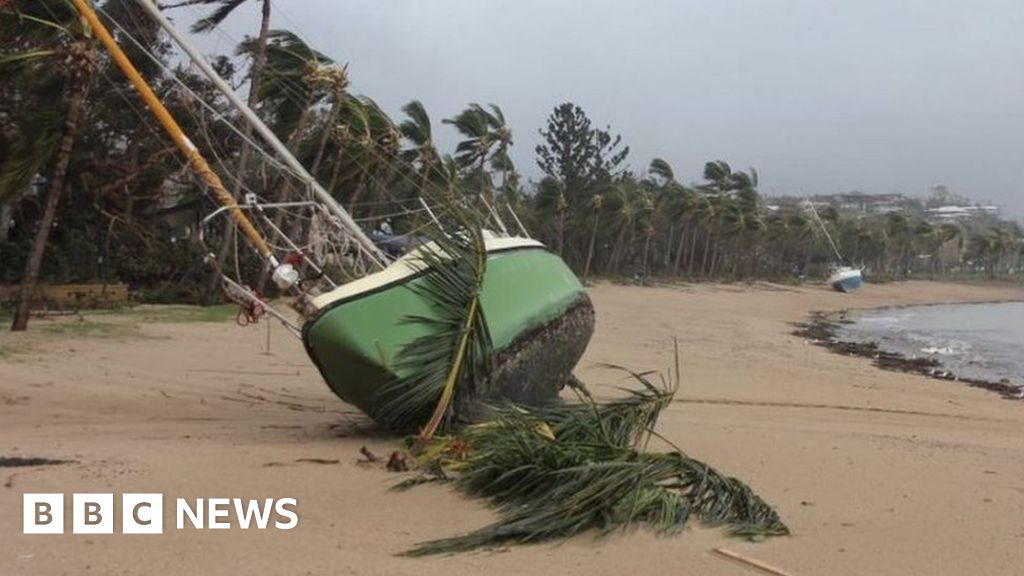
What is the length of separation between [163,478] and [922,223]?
105m

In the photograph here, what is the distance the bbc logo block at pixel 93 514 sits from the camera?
17.0ft

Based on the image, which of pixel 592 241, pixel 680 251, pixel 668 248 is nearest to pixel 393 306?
pixel 592 241

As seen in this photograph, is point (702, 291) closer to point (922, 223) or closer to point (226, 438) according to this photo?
point (226, 438)

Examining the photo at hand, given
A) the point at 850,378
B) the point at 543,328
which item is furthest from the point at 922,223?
the point at 543,328

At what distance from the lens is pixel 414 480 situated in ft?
21.1

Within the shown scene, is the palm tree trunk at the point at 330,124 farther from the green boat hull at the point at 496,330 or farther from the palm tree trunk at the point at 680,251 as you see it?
the palm tree trunk at the point at 680,251

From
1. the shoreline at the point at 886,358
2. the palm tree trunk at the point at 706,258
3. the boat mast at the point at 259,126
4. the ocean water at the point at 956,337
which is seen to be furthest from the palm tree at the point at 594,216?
the boat mast at the point at 259,126

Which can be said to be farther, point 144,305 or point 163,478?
point 144,305

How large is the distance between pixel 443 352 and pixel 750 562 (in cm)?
359

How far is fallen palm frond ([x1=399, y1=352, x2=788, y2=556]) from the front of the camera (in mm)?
5277

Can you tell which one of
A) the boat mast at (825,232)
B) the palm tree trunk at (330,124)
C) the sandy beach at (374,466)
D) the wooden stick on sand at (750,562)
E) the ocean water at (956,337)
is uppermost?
the palm tree trunk at (330,124)

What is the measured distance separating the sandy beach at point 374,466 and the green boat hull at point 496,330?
67 cm

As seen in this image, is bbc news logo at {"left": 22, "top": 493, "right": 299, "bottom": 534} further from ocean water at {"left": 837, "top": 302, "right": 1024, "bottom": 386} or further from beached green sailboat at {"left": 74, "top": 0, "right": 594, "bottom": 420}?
ocean water at {"left": 837, "top": 302, "right": 1024, "bottom": 386}

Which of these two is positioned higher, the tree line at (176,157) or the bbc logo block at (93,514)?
the tree line at (176,157)
